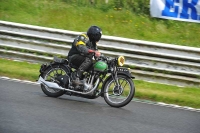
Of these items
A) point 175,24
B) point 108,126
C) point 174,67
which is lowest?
point 108,126

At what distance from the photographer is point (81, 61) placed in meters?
10.7

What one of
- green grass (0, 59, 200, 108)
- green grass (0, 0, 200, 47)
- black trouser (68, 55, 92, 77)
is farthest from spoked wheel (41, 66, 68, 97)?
green grass (0, 0, 200, 47)

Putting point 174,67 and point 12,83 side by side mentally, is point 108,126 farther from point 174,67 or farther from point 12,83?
point 174,67

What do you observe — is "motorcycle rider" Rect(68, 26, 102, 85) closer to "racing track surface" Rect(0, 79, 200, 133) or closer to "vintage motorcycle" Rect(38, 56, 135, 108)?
"vintage motorcycle" Rect(38, 56, 135, 108)

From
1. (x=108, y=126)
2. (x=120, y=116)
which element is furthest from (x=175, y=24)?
(x=108, y=126)

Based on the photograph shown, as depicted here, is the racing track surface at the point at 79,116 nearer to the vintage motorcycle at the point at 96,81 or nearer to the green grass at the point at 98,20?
Answer: the vintage motorcycle at the point at 96,81

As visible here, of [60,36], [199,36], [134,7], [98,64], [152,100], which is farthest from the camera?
[134,7]

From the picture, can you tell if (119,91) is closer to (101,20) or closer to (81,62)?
(81,62)

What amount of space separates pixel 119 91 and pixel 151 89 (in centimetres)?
217

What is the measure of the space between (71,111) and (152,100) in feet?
8.82

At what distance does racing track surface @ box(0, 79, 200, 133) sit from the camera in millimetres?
8016

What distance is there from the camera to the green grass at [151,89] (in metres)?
11.5

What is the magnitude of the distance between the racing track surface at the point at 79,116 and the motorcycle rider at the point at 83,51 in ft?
2.05

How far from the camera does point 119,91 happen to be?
10227mm
